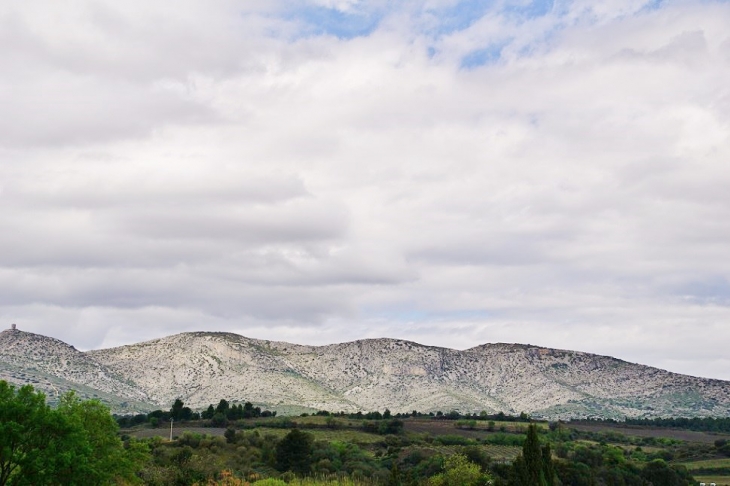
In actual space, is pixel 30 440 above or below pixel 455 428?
below

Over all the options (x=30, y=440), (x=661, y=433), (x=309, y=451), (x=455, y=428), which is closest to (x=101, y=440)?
(x=30, y=440)

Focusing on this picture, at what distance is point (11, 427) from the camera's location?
152 feet

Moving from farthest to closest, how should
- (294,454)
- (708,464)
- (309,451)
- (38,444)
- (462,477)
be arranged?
(708,464), (309,451), (294,454), (462,477), (38,444)

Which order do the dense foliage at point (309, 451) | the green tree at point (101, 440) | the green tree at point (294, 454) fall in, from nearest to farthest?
1. the dense foliage at point (309, 451)
2. the green tree at point (101, 440)
3. the green tree at point (294, 454)

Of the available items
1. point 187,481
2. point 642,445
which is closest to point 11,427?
point 187,481

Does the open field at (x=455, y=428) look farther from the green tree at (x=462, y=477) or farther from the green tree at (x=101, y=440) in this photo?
the green tree at (x=101, y=440)

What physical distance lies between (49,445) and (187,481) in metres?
8.23

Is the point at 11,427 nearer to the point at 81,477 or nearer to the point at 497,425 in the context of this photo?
→ the point at 81,477

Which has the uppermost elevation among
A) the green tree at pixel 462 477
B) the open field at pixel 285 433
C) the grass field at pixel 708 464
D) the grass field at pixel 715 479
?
the open field at pixel 285 433

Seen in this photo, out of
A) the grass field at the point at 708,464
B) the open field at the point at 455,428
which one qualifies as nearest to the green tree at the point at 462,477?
the grass field at the point at 708,464

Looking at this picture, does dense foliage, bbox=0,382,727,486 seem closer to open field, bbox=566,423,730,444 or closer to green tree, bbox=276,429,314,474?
green tree, bbox=276,429,314,474

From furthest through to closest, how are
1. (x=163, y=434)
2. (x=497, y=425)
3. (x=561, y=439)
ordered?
(x=497, y=425)
(x=561, y=439)
(x=163, y=434)

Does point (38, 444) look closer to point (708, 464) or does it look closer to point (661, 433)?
point (708, 464)

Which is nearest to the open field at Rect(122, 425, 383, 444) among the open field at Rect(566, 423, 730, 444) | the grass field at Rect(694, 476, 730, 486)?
the grass field at Rect(694, 476, 730, 486)
